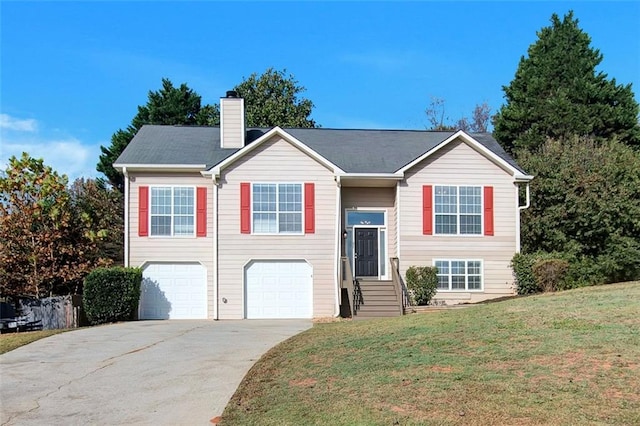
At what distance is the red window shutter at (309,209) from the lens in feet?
67.5

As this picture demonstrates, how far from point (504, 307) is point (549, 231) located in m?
10.2

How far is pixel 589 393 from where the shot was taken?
688 centimetres

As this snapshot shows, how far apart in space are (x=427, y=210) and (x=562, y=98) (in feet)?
62.4

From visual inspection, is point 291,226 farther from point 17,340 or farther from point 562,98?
point 562,98

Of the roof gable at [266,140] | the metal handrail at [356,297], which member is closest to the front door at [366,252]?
the metal handrail at [356,297]

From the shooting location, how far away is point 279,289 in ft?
67.3

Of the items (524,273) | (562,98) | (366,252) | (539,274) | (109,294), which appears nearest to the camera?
(109,294)

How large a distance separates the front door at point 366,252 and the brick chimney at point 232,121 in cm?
535

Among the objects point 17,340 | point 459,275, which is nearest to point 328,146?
point 459,275

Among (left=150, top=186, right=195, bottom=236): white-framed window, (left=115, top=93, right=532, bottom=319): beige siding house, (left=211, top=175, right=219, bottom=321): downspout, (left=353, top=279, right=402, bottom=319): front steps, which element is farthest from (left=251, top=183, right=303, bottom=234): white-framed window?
(left=353, top=279, right=402, bottom=319): front steps

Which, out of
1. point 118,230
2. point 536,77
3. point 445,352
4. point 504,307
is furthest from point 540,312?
point 536,77

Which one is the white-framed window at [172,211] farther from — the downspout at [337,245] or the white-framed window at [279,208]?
the downspout at [337,245]

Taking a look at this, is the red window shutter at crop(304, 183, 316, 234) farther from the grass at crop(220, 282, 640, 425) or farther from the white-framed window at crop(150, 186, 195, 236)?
the grass at crop(220, 282, 640, 425)

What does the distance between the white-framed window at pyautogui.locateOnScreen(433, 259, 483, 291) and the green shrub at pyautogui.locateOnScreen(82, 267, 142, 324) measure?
32.0 feet
